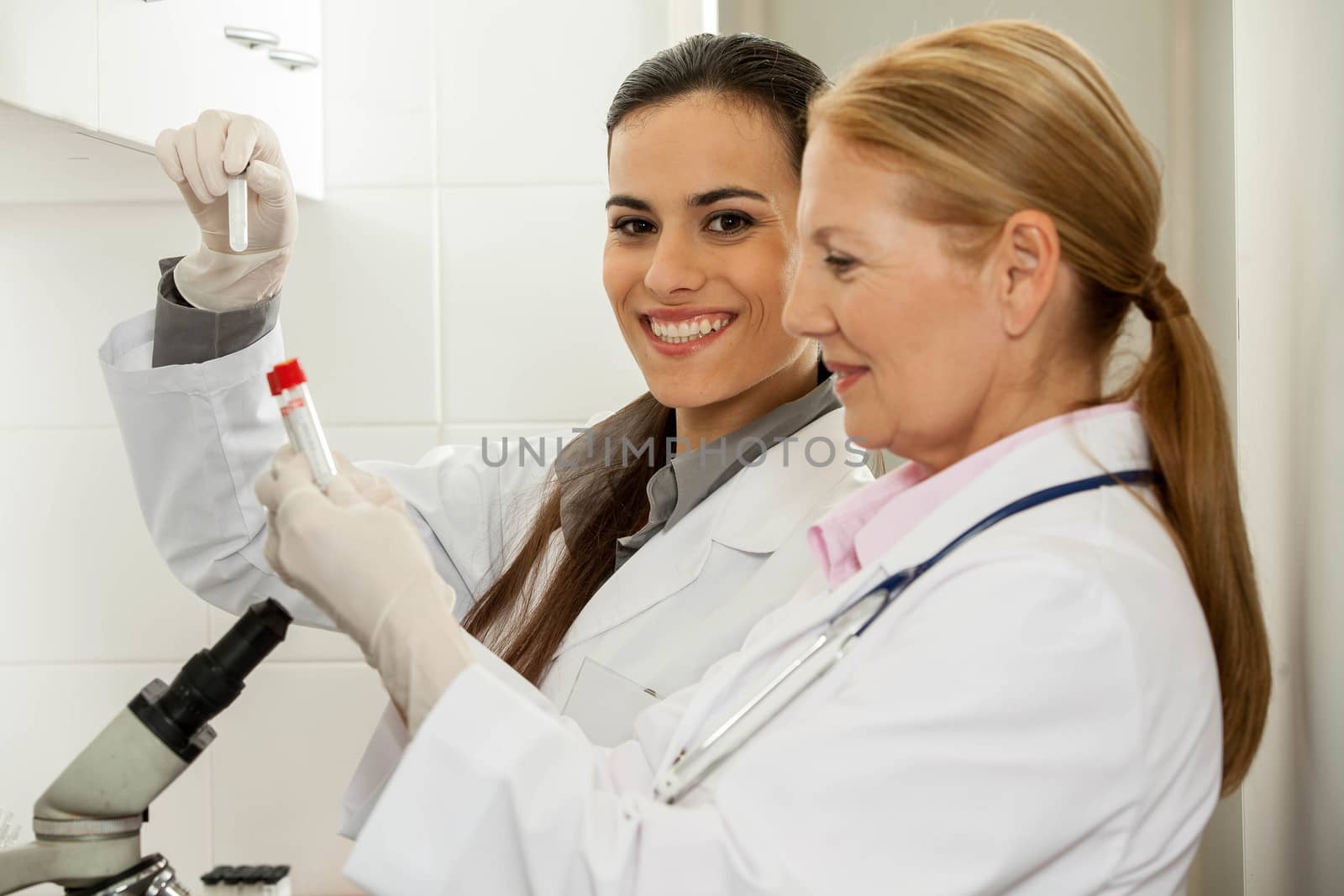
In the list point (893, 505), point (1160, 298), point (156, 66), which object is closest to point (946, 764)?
point (893, 505)

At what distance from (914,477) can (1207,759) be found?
30cm

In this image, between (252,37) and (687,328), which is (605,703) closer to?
(687,328)

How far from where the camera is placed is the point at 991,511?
76cm

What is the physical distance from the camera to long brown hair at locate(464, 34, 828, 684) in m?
1.21

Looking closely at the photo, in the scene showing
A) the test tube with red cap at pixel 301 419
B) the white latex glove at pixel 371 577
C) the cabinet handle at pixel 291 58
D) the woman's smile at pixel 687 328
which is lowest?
the white latex glove at pixel 371 577

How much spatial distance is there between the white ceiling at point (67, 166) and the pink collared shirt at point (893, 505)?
2.45 ft

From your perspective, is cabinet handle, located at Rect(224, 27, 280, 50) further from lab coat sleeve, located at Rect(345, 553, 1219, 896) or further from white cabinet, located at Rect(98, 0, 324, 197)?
lab coat sleeve, located at Rect(345, 553, 1219, 896)

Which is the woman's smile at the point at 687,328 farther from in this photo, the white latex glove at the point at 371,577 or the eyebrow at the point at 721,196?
the white latex glove at the point at 371,577

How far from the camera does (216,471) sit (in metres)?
1.26

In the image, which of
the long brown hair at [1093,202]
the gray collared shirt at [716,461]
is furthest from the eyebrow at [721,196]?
the long brown hair at [1093,202]

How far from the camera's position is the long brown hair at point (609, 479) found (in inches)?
47.7

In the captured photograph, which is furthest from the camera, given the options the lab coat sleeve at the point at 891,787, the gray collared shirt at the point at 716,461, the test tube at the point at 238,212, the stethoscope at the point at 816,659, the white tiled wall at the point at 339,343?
the white tiled wall at the point at 339,343

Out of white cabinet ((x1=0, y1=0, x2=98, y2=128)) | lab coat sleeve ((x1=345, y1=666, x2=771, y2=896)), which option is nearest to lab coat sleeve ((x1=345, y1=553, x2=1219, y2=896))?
lab coat sleeve ((x1=345, y1=666, x2=771, y2=896))

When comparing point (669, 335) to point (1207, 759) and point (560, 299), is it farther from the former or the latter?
point (1207, 759)
